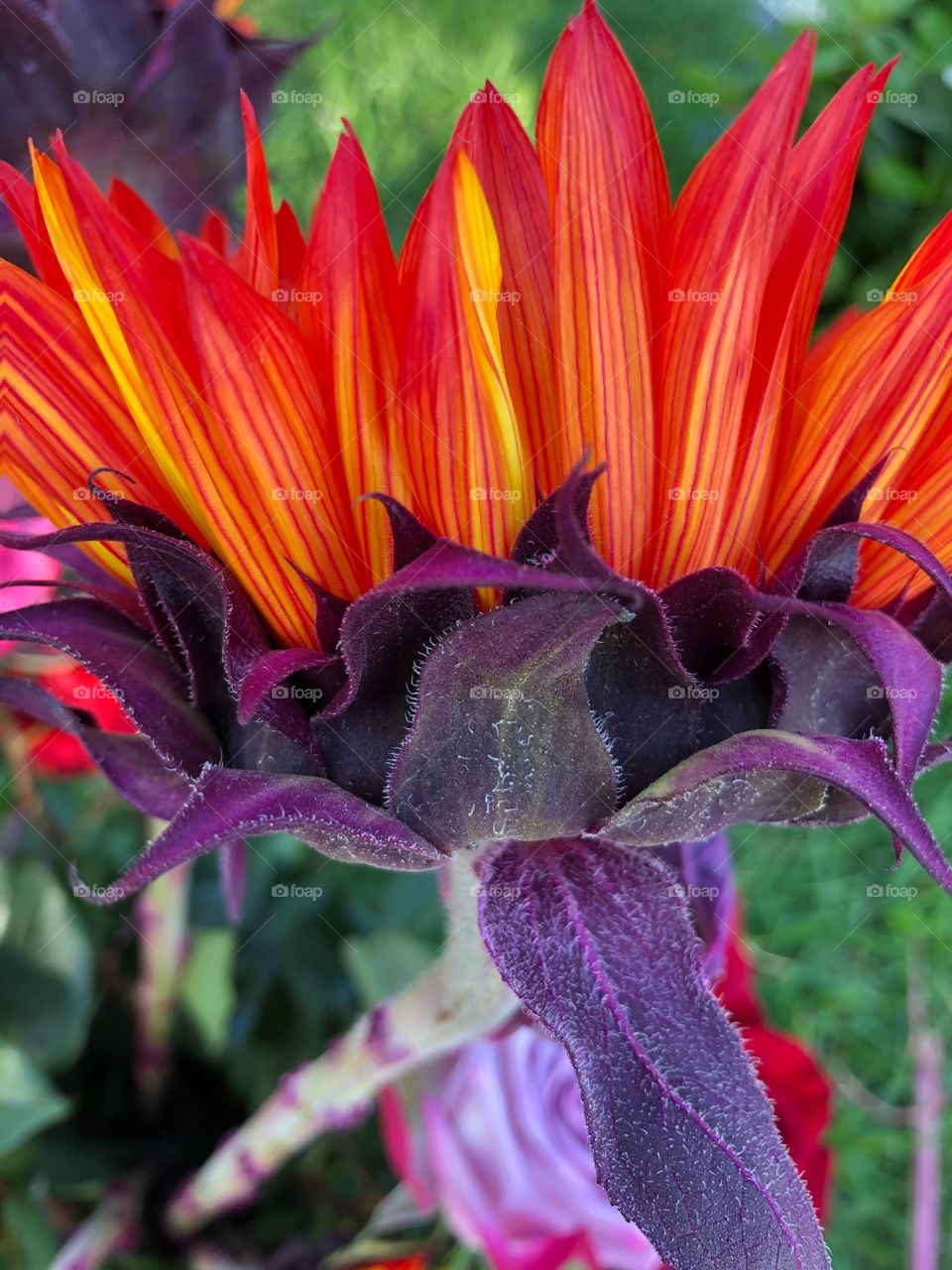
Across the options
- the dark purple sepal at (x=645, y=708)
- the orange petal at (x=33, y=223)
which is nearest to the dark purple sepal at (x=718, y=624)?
the dark purple sepal at (x=645, y=708)

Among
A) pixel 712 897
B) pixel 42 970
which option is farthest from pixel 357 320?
pixel 42 970

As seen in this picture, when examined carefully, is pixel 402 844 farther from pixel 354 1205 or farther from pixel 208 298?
pixel 354 1205

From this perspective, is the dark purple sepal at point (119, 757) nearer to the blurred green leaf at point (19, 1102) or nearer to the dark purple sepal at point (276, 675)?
the dark purple sepal at point (276, 675)

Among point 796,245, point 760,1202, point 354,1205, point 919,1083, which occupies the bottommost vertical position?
point 919,1083

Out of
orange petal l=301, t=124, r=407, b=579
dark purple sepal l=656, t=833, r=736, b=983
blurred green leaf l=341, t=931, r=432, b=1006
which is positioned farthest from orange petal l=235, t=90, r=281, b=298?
blurred green leaf l=341, t=931, r=432, b=1006

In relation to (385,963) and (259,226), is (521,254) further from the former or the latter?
(385,963)

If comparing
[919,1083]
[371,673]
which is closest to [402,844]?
[371,673]
